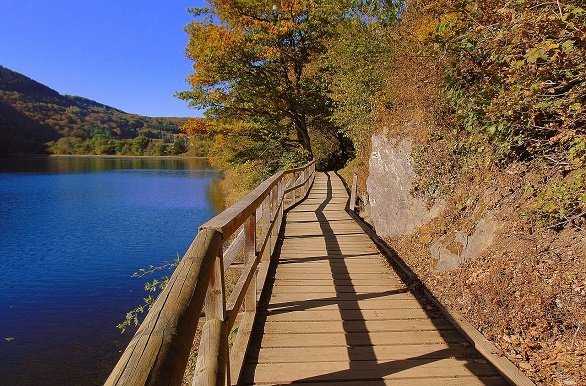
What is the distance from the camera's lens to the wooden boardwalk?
10.3 ft

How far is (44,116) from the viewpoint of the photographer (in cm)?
14975

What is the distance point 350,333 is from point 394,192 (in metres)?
5.10

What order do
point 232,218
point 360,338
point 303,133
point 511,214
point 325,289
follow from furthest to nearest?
point 303,133 < point 325,289 < point 511,214 < point 360,338 < point 232,218

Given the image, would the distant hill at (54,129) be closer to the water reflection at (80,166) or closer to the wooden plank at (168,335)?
the water reflection at (80,166)

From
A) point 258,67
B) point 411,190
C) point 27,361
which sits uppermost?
point 258,67

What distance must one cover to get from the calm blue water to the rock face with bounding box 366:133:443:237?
653 cm

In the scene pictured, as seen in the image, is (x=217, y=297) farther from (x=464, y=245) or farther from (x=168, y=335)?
(x=464, y=245)

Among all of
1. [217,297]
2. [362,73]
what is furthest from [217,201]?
[217,297]

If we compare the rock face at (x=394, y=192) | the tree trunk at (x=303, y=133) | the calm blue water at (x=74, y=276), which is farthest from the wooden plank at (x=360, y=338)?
the tree trunk at (x=303, y=133)

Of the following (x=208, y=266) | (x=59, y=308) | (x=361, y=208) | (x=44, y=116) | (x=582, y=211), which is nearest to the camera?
(x=208, y=266)

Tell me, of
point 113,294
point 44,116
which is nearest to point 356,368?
point 113,294

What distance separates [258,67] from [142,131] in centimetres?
16126

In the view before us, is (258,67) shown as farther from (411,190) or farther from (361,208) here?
(411,190)

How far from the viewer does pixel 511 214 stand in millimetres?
4602
